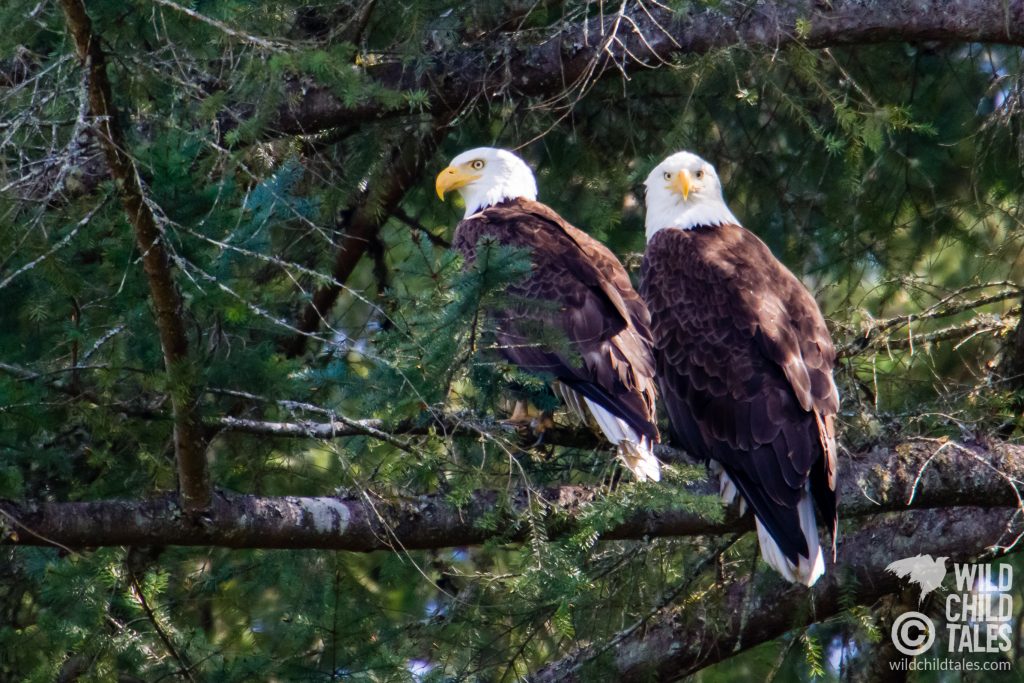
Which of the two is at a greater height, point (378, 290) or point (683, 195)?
point (378, 290)

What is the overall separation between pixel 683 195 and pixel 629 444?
1436 mm

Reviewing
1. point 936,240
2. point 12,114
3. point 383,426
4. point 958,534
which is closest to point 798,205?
point 936,240

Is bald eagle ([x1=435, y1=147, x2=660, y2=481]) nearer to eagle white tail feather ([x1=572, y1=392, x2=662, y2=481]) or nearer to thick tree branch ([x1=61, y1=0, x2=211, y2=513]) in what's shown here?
eagle white tail feather ([x1=572, y1=392, x2=662, y2=481])

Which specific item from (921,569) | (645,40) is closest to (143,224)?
(645,40)

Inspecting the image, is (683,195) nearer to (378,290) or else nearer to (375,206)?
(375,206)

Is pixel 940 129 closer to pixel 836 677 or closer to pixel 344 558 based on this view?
pixel 836 677

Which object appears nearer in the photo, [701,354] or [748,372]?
[748,372]

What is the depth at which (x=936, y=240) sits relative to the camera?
599 cm

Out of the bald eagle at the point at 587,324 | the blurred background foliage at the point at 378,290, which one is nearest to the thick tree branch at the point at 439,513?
the blurred background foliage at the point at 378,290

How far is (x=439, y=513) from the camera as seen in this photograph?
386 cm

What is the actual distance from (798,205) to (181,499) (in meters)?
3.52

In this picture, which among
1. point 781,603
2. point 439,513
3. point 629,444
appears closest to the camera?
point 439,513

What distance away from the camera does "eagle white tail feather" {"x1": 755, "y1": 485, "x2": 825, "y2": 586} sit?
434cm

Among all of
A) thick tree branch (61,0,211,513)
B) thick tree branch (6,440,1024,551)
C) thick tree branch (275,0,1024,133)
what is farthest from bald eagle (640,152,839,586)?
thick tree branch (61,0,211,513)
